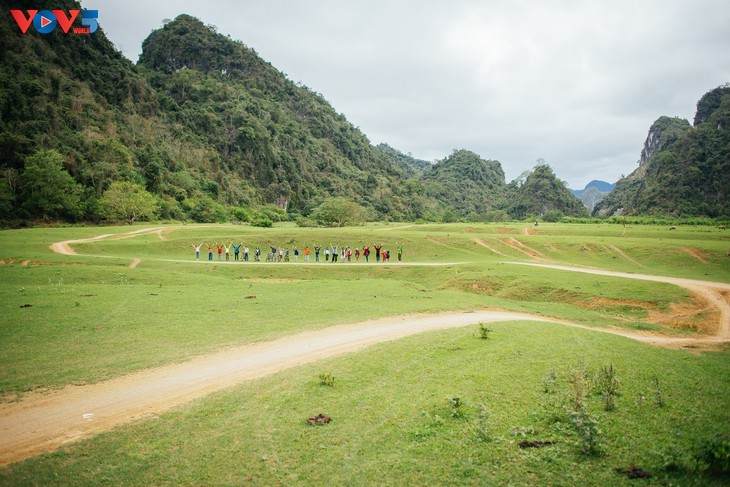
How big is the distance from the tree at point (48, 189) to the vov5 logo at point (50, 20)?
1856 inches

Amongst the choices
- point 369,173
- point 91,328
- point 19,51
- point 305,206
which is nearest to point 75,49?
point 19,51

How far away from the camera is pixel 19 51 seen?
8244cm

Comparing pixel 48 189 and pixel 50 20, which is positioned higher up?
pixel 50 20

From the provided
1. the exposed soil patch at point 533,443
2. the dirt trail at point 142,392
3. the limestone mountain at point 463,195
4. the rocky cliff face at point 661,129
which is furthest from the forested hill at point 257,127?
the rocky cliff face at point 661,129

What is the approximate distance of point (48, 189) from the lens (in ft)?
188

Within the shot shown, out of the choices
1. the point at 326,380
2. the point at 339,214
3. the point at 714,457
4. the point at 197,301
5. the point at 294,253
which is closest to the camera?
the point at 714,457

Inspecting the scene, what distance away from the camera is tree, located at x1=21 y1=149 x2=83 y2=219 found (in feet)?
188

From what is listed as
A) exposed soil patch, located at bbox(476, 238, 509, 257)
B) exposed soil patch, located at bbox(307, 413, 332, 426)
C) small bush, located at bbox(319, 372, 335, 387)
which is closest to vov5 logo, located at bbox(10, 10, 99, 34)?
A: exposed soil patch, located at bbox(476, 238, 509, 257)

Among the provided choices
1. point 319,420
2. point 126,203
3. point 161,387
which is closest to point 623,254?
point 319,420

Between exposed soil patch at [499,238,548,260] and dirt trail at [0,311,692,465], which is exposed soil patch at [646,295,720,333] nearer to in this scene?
dirt trail at [0,311,692,465]

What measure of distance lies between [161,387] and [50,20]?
12518cm

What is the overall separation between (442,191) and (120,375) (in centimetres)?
17711

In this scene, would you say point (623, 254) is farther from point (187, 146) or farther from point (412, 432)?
point (187, 146)

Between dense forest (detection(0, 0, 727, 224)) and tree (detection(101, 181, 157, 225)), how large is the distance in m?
0.23
